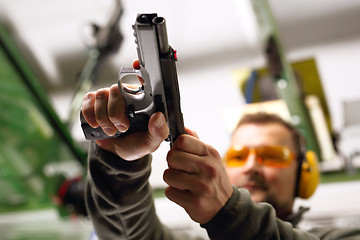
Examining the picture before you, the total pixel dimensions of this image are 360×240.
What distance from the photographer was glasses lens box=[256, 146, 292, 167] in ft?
3.21

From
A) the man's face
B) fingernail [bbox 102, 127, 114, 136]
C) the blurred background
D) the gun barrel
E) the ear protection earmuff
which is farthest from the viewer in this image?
the blurred background

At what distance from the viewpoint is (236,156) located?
37.9 inches

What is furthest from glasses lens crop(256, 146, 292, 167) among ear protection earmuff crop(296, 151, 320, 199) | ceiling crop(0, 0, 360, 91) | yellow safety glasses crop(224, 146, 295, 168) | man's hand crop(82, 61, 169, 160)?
ceiling crop(0, 0, 360, 91)

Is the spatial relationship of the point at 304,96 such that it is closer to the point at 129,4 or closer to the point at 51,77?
the point at 129,4

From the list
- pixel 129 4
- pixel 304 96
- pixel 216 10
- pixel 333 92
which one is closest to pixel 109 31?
pixel 129 4

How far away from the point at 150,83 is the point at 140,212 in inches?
12.9

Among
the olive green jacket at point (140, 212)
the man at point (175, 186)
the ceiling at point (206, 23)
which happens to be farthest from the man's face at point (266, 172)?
the ceiling at point (206, 23)

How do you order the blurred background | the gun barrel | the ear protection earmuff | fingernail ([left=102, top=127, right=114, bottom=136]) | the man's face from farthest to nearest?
the blurred background
the ear protection earmuff
the man's face
fingernail ([left=102, top=127, right=114, bottom=136])
the gun barrel

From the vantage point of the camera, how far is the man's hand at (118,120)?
558 mm

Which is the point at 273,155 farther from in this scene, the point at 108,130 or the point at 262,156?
the point at 108,130

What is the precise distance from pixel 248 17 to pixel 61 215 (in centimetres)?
130

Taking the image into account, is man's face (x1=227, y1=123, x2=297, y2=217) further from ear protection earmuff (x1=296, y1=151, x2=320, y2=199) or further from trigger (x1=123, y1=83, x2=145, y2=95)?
trigger (x1=123, y1=83, x2=145, y2=95)

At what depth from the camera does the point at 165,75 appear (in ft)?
1.74

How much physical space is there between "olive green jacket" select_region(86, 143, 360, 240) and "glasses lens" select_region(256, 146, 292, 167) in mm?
223
